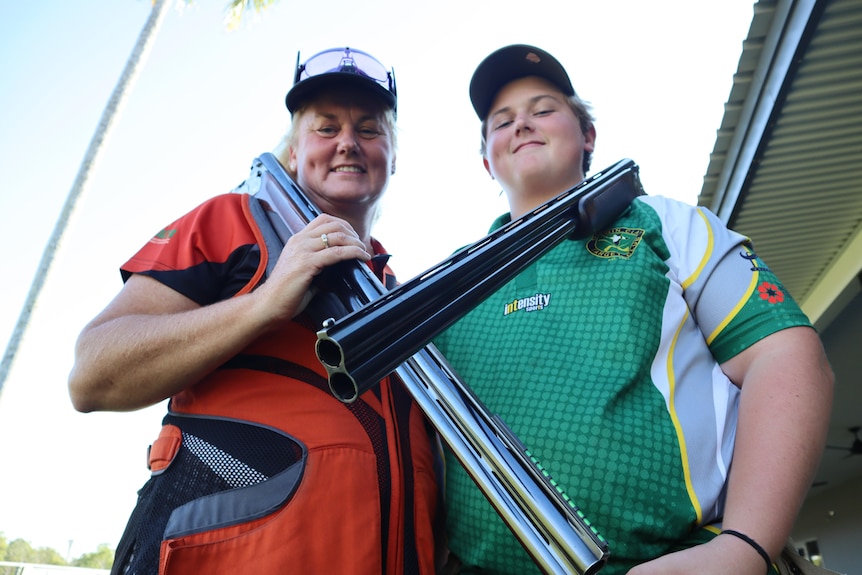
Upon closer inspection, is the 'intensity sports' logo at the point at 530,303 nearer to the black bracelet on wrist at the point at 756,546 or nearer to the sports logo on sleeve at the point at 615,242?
the sports logo on sleeve at the point at 615,242

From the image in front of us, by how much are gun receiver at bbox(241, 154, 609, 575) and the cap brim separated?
1.04 metres

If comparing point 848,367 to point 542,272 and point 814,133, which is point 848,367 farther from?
point 542,272

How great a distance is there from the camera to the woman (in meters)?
1.59

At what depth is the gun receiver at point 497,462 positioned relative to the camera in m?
1.24

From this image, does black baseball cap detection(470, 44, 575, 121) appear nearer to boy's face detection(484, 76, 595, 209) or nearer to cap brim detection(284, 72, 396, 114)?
boy's face detection(484, 76, 595, 209)

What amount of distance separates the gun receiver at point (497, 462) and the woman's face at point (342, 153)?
806mm

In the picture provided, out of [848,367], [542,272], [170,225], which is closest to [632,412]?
[542,272]

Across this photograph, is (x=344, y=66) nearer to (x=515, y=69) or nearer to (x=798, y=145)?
(x=515, y=69)

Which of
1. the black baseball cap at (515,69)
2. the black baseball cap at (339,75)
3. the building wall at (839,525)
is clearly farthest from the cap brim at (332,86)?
the building wall at (839,525)

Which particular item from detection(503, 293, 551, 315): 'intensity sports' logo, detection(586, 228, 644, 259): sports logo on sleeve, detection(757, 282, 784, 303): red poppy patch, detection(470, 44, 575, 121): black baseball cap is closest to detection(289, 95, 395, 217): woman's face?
detection(470, 44, 575, 121): black baseball cap

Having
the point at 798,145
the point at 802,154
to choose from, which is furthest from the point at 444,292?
the point at 802,154

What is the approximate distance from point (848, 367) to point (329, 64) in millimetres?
7813

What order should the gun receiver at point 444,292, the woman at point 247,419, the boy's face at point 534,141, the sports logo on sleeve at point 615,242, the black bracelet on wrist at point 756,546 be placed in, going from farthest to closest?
1. the boy's face at point 534,141
2. the sports logo on sleeve at point 615,242
3. the woman at point 247,419
4. the black bracelet on wrist at point 756,546
5. the gun receiver at point 444,292

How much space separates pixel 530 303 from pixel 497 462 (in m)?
0.76
